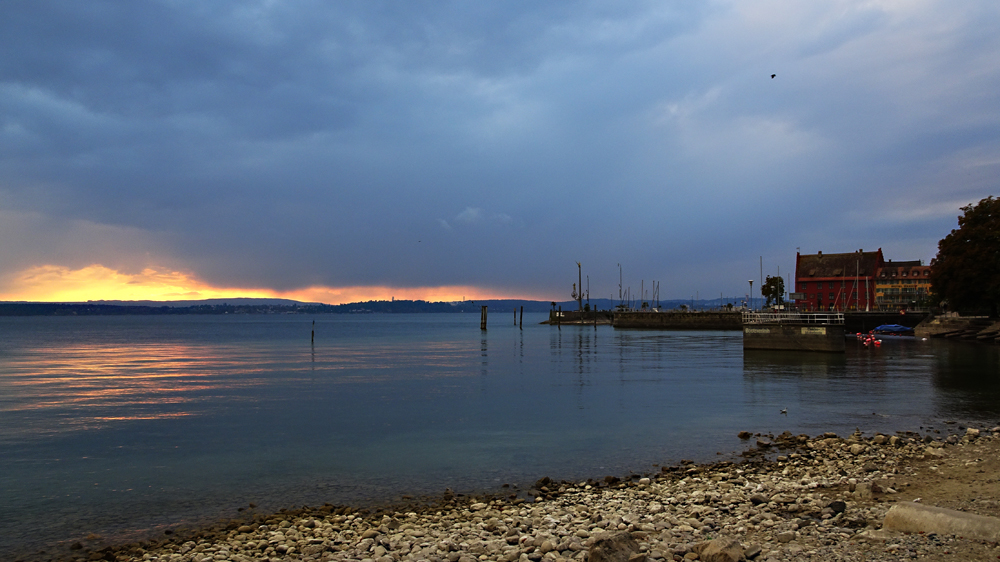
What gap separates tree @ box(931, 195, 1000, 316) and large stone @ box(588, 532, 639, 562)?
283 feet

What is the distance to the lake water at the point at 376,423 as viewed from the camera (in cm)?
1540

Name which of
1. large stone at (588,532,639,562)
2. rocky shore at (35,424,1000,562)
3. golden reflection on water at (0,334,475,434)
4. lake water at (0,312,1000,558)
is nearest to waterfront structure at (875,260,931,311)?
lake water at (0,312,1000,558)

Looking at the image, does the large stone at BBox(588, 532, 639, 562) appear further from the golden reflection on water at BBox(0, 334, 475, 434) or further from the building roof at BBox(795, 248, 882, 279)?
the building roof at BBox(795, 248, 882, 279)

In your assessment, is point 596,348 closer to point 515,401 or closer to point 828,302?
point 515,401

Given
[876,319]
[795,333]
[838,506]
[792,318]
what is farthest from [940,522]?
[876,319]

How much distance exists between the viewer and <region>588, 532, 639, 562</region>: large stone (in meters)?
9.04

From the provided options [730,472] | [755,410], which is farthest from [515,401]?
[730,472]

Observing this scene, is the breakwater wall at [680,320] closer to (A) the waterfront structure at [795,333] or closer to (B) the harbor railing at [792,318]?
(B) the harbor railing at [792,318]

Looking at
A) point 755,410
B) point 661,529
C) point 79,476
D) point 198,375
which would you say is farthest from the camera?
point 198,375

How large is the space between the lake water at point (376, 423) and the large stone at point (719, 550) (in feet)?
22.5

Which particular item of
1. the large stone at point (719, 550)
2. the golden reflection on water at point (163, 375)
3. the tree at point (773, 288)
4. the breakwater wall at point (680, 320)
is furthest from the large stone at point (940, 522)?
the tree at point (773, 288)

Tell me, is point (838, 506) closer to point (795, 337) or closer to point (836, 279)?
point (795, 337)

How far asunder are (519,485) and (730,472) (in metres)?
4.99

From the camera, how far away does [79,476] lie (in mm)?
17188
